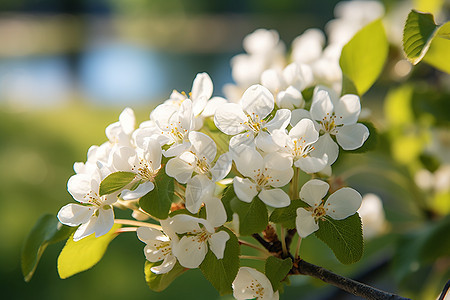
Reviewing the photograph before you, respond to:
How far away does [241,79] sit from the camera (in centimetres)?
80

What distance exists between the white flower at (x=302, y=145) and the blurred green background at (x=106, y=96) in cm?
13

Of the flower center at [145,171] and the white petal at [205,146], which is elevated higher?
the white petal at [205,146]

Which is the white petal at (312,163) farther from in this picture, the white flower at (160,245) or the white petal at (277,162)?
the white flower at (160,245)

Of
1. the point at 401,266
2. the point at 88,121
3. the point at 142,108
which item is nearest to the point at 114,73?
the point at 142,108

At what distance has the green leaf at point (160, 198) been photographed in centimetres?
43

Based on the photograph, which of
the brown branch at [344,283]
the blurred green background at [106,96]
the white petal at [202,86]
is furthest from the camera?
the blurred green background at [106,96]

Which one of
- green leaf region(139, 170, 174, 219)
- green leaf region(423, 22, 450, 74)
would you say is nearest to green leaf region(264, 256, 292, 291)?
green leaf region(139, 170, 174, 219)

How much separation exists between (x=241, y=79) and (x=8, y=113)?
10.8ft

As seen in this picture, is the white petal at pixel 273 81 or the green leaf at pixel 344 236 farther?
the white petal at pixel 273 81

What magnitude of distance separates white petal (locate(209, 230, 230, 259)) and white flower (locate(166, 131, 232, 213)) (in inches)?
1.2

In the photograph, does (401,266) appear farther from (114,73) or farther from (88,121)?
(114,73)

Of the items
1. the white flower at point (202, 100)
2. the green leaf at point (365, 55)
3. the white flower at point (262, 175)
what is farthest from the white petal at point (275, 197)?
the green leaf at point (365, 55)

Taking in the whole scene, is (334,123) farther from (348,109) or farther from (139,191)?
(139,191)

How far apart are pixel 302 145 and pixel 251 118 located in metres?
0.06
